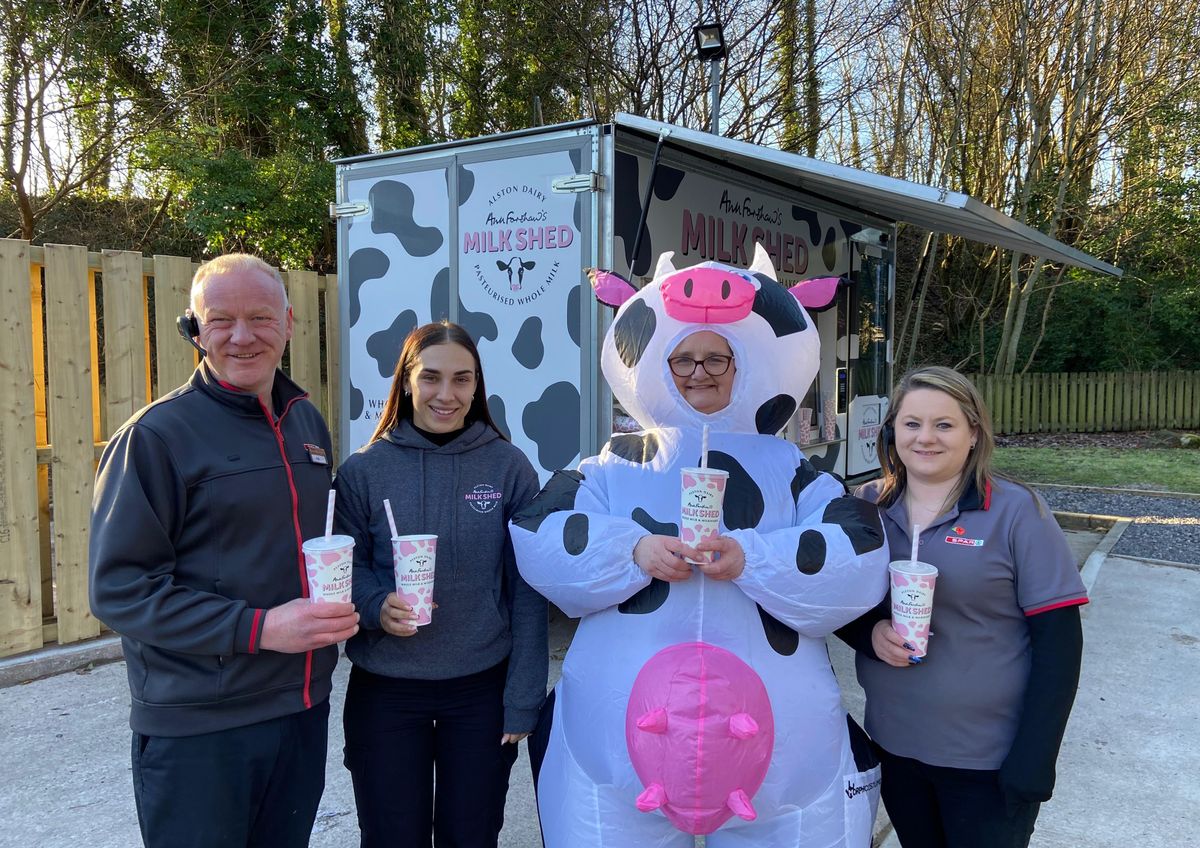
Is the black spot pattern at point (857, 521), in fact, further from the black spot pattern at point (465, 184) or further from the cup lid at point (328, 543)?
the black spot pattern at point (465, 184)

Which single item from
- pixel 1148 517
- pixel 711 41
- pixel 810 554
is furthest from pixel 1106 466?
pixel 810 554

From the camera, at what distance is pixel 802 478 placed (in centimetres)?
212

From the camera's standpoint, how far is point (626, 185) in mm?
4453

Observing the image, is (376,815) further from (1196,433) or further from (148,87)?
(1196,433)

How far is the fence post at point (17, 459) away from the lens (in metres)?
4.16

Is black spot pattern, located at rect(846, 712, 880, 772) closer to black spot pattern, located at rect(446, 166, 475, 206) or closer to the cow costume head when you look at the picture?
the cow costume head

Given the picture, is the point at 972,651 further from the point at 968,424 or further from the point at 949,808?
the point at 968,424

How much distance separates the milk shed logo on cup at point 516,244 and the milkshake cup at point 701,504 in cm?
282

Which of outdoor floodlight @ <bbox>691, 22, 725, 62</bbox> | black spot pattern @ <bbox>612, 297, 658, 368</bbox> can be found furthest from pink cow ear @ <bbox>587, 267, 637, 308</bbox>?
outdoor floodlight @ <bbox>691, 22, 725, 62</bbox>

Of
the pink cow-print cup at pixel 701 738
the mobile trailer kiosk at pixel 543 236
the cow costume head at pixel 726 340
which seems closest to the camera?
the pink cow-print cup at pixel 701 738

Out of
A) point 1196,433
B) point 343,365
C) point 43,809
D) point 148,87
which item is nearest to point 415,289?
point 343,365

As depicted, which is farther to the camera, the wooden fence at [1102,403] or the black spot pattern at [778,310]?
the wooden fence at [1102,403]

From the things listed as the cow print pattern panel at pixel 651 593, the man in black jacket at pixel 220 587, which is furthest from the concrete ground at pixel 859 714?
the cow print pattern panel at pixel 651 593

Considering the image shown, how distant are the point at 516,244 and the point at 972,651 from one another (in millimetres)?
3281
